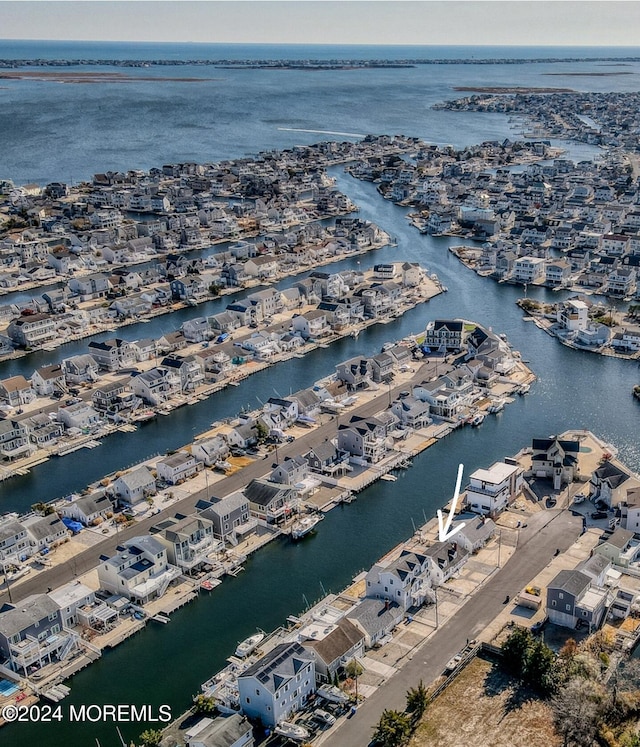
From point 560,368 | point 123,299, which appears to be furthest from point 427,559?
point 123,299

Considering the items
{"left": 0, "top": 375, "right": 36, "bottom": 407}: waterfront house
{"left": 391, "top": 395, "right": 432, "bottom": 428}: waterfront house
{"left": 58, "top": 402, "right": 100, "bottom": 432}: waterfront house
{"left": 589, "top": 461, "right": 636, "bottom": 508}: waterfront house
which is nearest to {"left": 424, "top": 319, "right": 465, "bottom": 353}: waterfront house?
{"left": 391, "top": 395, "right": 432, "bottom": 428}: waterfront house

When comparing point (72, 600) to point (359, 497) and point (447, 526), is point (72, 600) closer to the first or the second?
point (359, 497)

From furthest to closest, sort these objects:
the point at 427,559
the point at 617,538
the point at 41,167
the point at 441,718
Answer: the point at 41,167
the point at 617,538
the point at 427,559
the point at 441,718

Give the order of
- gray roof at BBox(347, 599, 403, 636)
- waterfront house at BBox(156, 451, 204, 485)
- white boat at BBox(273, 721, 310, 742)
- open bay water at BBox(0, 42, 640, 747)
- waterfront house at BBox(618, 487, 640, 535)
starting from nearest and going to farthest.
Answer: white boat at BBox(273, 721, 310, 742), open bay water at BBox(0, 42, 640, 747), gray roof at BBox(347, 599, 403, 636), waterfront house at BBox(618, 487, 640, 535), waterfront house at BBox(156, 451, 204, 485)

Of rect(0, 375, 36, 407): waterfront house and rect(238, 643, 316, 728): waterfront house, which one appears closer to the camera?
rect(238, 643, 316, 728): waterfront house

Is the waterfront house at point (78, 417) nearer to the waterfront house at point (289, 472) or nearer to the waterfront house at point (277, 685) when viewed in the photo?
the waterfront house at point (289, 472)

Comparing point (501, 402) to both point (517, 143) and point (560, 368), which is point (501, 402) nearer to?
point (560, 368)

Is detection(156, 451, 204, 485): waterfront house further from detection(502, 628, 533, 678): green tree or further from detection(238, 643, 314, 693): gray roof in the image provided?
detection(502, 628, 533, 678): green tree
